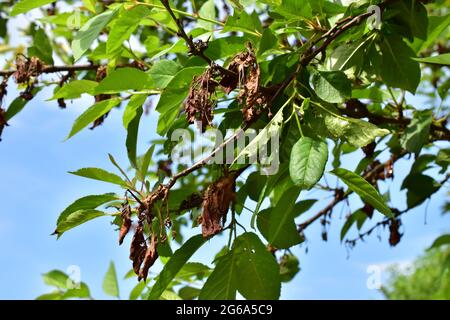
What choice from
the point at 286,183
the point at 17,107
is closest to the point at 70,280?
the point at 17,107

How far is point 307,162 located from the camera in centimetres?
70

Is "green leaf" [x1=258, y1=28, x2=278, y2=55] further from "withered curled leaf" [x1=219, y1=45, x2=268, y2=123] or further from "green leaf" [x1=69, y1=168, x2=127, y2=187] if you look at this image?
"green leaf" [x1=69, y1=168, x2=127, y2=187]

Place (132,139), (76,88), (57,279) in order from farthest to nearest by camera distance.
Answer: (57,279), (76,88), (132,139)

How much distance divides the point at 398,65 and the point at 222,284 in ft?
1.30

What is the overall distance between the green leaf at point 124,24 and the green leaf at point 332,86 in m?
0.23

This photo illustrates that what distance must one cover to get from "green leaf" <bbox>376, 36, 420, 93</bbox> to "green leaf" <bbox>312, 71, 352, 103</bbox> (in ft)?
0.47

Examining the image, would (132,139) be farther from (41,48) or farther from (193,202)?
(41,48)

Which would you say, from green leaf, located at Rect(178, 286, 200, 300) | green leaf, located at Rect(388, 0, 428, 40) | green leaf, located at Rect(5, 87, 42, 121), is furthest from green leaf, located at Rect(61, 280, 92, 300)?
green leaf, located at Rect(388, 0, 428, 40)

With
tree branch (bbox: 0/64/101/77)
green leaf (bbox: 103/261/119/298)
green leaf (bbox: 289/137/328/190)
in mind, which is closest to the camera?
green leaf (bbox: 289/137/328/190)

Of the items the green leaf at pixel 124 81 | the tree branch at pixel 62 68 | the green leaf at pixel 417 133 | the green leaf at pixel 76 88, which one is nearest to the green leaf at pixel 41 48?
the tree branch at pixel 62 68

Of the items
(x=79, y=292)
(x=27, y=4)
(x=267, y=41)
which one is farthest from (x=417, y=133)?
(x=79, y=292)

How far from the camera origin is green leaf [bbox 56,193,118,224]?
0.80 m

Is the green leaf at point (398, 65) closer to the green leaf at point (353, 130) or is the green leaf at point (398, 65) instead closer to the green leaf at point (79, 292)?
the green leaf at point (353, 130)
